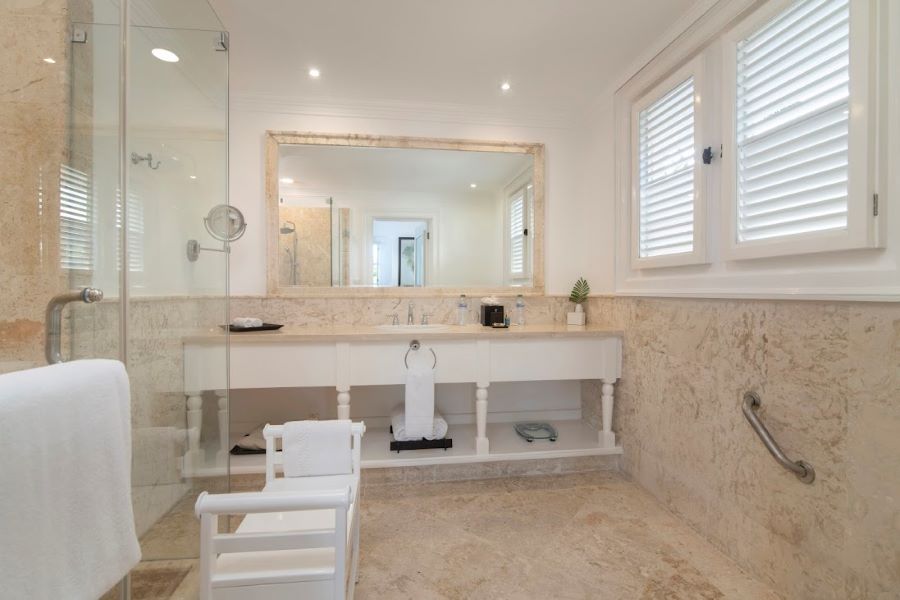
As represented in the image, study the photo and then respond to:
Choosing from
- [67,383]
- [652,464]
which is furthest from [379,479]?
[67,383]

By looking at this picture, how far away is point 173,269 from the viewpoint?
1560 mm

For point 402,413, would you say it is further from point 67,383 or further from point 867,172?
point 867,172

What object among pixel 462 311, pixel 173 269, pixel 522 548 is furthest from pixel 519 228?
pixel 173 269

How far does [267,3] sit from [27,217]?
1215mm

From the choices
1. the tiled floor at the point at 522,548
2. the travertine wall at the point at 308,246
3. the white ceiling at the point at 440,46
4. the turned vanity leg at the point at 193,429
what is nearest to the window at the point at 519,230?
the white ceiling at the point at 440,46

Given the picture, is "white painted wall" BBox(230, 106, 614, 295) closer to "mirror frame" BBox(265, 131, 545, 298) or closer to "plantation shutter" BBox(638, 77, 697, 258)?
"mirror frame" BBox(265, 131, 545, 298)

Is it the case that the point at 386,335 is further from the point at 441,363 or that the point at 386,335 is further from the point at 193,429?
the point at 193,429

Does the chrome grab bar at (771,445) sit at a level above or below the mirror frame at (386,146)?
below

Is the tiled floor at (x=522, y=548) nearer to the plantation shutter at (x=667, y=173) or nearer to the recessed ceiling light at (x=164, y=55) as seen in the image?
the plantation shutter at (x=667, y=173)

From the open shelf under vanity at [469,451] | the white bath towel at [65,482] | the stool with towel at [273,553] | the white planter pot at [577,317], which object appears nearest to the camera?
the white bath towel at [65,482]

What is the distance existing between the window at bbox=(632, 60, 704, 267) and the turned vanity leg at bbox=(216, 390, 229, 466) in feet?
7.15

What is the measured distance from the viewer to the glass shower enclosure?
1.16m

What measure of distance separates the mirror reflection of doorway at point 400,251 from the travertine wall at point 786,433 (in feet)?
4.51

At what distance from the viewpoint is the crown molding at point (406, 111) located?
93.4 inches
